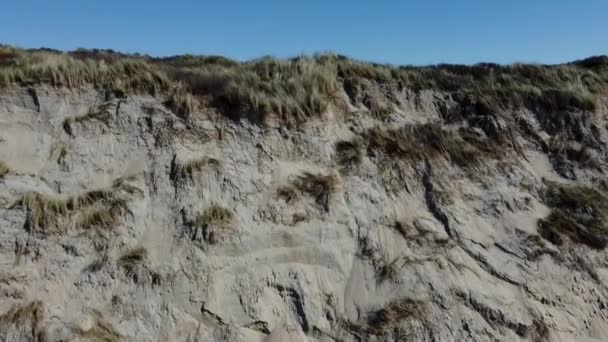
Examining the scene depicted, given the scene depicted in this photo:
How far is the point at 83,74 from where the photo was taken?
28.2 ft

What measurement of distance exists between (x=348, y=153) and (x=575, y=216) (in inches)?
153

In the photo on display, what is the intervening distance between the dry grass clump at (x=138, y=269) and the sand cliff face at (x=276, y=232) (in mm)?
25

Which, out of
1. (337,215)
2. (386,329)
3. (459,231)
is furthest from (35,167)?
(459,231)

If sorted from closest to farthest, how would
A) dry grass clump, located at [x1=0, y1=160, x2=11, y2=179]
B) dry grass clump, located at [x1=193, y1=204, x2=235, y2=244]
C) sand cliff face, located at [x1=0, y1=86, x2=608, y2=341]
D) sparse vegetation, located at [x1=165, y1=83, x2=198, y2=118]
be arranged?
1. sand cliff face, located at [x1=0, y1=86, x2=608, y2=341]
2. dry grass clump, located at [x1=0, y1=160, x2=11, y2=179]
3. dry grass clump, located at [x1=193, y1=204, x2=235, y2=244]
4. sparse vegetation, located at [x1=165, y1=83, x2=198, y2=118]

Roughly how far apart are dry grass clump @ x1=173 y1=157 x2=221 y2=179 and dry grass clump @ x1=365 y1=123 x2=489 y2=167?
2.62 meters

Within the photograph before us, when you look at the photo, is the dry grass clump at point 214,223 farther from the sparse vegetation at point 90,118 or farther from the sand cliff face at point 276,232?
the sparse vegetation at point 90,118

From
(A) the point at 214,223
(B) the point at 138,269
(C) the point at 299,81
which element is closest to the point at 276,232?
(A) the point at 214,223

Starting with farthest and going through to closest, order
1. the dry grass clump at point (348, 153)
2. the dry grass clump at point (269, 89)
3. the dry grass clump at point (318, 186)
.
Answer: the dry grass clump at point (269, 89)
the dry grass clump at point (348, 153)
the dry grass clump at point (318, 186)

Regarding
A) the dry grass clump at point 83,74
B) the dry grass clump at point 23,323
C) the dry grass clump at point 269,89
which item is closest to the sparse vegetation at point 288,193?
the dry grass clump at point 269,89

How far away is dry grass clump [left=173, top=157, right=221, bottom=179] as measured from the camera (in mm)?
7965

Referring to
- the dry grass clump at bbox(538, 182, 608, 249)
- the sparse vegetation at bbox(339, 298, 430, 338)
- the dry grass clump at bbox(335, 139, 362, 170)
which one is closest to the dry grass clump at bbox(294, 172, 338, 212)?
the dry grass clump at bbox(335, 139, 362, 170)

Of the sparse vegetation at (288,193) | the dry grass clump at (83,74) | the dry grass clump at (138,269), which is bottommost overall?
the dry grass clump at (138,269)

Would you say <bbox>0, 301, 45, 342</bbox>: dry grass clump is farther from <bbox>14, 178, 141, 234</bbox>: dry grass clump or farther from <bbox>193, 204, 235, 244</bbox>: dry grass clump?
<bbox>193, 204, 235, 244</bbox>: dry grass clump

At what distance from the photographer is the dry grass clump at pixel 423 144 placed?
9.21 m
